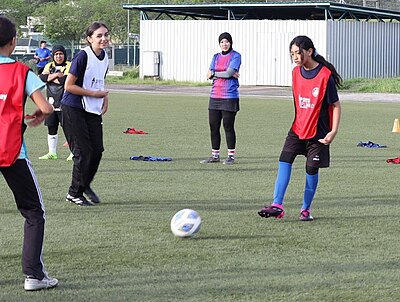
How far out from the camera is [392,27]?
4962 centimetres

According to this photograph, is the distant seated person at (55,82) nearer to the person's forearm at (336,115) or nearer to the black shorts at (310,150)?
the black shorts at (310,150)

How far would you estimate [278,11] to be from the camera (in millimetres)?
51500

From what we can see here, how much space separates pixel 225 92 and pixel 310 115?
5.10 m

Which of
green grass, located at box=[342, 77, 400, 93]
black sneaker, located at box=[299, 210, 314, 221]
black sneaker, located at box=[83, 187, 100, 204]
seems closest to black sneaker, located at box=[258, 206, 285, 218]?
black sneaker, located at box=[299, 210, 314, 221]

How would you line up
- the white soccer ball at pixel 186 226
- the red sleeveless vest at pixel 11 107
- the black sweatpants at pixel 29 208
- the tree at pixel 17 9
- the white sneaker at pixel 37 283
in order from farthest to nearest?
the tree at pixel 17 9
the white soccer ball at pixel 186 226
the white sneaker at pixel 37 283
the black sweatpants at pixel 29 208
the red sleeveless vest at pixel 11 107

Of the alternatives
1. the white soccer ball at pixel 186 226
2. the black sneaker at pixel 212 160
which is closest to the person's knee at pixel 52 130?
the black sneaker at pixel 212 160

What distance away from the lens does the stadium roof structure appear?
46500 millimetres

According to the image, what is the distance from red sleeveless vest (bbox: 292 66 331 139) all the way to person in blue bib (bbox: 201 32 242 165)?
15.8 ft

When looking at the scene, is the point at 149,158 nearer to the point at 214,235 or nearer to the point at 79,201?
the point at 79,201

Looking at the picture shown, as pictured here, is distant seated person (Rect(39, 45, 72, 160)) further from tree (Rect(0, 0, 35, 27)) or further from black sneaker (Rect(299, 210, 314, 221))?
tree (Rect(0, 0, 35, 27))

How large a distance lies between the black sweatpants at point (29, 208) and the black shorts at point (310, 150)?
357 centimetres

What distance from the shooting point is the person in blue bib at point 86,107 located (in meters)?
10.3

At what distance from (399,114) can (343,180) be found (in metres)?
14.8

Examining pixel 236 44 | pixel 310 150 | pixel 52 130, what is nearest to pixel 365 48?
pixel 236 44
